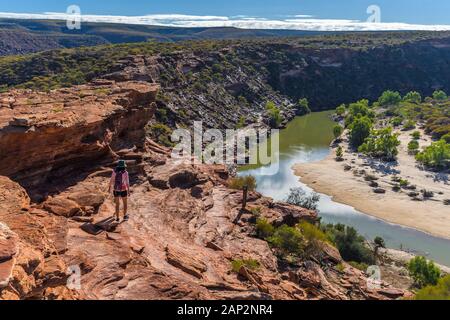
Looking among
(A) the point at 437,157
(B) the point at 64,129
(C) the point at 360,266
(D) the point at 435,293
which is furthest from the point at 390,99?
(B) the point at 64,129

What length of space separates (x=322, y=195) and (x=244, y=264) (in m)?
38.2

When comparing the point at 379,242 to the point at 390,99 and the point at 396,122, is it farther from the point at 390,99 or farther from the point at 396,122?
the point at 390,99

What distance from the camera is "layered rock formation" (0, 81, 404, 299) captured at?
13.5 metres

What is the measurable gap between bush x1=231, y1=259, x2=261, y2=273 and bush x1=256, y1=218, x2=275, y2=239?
446 centimetres

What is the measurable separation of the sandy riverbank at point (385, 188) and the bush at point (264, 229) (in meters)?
26.1

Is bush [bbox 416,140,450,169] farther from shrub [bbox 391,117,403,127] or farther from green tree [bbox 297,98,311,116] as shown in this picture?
green tree [bbox 297,98,311,116]

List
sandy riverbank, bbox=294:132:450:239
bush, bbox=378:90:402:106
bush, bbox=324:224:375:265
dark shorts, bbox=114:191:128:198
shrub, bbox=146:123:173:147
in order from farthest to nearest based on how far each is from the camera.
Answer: bush, bbox=378:90:402:106, shrub, bbox=146:123:173:147, sandy riverbank, bbox=294:132:450:239, bush, bbox=324:224:375:265, dark shorts, bbox=114:191:128:198

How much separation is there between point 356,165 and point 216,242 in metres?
51.5

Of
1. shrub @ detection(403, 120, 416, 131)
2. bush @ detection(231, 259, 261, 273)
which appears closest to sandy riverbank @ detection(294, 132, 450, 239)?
shrub @ detection(403, 120, 416, 131)

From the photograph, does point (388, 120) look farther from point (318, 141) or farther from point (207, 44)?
point (207, 44)

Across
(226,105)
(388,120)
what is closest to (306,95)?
(388,120)

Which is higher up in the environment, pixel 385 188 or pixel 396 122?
pixel 396 122

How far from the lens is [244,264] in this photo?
2052 cm
